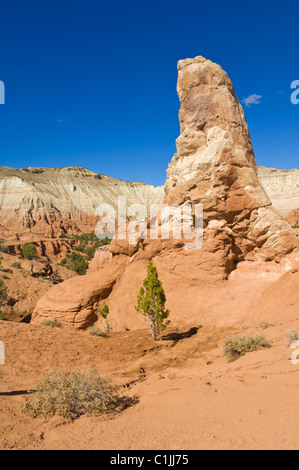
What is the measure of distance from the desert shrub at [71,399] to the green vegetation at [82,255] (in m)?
34.8

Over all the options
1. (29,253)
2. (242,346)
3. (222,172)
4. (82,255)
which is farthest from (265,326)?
(82,255)

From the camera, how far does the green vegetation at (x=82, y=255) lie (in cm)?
4128

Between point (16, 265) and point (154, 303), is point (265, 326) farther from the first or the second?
point (16, 265)

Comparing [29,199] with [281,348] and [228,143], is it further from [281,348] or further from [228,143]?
[281,348]

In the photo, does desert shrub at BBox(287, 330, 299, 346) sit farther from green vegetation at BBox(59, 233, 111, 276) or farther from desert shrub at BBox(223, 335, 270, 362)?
green vegetation at BBox(59, 233, 111, 276)

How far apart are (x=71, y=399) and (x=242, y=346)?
510cm

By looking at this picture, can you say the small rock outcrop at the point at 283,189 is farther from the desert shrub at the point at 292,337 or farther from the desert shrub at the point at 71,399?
the desert shrub at the point at 71,399

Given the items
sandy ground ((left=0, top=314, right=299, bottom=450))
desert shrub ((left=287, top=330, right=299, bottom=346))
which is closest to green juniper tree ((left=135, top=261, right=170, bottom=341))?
sandy ground ((left=0, top=314, right=299, bottom=450))

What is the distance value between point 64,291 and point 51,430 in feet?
42.4

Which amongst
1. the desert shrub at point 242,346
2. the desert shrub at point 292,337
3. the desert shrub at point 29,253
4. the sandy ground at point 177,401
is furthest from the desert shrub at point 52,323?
the desert shrub at point 29,253

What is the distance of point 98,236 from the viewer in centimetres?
7412

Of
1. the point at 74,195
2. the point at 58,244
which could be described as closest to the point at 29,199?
the point at 74,195

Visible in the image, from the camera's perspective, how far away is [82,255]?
52.8 meters

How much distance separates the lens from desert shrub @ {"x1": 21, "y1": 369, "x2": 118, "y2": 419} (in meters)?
5.15
